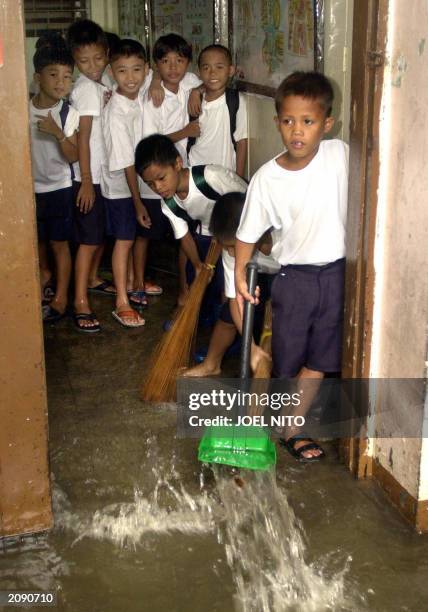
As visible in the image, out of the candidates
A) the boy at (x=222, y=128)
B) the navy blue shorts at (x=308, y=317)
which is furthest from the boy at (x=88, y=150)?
the navy blue shorts at (x=308, y=317)

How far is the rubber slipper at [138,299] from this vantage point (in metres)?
5.04

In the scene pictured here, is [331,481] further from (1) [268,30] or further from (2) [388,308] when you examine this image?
(1) [268,30]

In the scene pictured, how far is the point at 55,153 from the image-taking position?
4.65 metres

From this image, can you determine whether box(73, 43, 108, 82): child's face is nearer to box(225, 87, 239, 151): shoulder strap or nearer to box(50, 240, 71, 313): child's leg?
box(225, 87, 239, 151): shoulder strap

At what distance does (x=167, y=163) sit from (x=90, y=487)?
65.3 inches

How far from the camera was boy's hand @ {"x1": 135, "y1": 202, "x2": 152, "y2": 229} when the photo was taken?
4777 mm

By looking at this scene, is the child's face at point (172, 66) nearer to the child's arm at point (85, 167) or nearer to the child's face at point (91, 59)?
the child's face at point (91, 59)

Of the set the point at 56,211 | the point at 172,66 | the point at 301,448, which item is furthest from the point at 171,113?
the point at 301,448

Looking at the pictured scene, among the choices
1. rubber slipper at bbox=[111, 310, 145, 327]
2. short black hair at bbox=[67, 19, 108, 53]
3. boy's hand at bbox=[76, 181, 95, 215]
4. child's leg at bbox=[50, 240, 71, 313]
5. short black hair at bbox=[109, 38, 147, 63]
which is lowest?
rubber slipper at bbox=[111, 310, 145, 327]

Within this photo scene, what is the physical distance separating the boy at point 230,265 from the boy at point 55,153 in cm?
136

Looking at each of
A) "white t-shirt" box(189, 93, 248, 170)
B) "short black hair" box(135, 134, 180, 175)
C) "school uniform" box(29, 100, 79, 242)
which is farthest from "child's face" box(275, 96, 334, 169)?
"school uniform" box(29, 100, 79, 242)

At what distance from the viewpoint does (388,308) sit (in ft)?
9.27

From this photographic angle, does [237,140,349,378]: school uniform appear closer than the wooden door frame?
No

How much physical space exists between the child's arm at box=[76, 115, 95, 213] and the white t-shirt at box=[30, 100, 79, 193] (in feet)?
0.21
